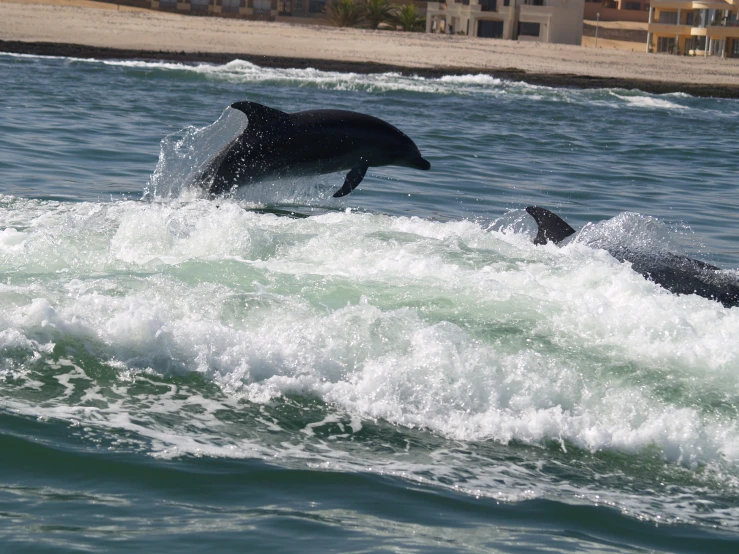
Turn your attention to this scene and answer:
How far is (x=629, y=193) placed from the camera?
1359 cm

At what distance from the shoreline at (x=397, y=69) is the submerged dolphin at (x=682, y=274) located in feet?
88.8

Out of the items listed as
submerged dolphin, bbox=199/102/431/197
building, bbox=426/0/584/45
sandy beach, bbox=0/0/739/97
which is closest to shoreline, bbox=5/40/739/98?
sandy beach, bbox=0/0/739/97

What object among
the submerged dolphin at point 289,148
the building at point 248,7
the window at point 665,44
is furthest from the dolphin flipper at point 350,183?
the window at point 665,44

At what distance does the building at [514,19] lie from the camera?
2249 inches

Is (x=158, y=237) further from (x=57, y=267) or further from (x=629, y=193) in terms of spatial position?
(x=629, y=193)

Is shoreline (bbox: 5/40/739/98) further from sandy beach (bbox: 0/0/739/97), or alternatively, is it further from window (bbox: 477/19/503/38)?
window (bbox: 477/19/503/38)

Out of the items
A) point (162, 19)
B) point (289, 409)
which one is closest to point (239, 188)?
point (289, 409)

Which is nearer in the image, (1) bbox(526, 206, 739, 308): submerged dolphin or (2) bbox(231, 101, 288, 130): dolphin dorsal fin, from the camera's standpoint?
(1) bbox(526, 206, 739, 308): submerged dolphin

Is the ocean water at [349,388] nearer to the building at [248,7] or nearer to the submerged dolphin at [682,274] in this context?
the submerged dolphin at [682,274]

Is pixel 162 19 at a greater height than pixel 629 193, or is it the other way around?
pixel 162 19

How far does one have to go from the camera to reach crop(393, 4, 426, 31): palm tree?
59.1 metres

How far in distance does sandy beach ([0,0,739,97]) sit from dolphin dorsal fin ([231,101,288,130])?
2377cm

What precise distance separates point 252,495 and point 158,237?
3.59 meters

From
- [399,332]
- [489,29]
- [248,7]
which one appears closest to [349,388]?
[399,332]
